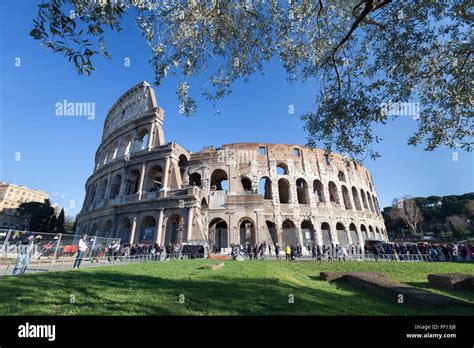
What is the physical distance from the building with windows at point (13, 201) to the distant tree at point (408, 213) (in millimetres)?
84949

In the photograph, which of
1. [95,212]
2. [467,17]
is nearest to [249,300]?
[467,17]

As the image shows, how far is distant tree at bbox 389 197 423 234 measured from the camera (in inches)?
1807

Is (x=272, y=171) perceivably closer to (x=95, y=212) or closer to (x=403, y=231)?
(x=95, y=212)

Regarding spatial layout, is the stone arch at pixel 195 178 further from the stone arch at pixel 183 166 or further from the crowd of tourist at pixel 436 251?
the crowd of tourist at pixel 436 251

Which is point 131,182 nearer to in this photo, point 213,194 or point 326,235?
point 213,194

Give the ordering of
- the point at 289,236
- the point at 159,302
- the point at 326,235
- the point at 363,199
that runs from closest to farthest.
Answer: the point at 159,302 < the point at 289,236 < the point at 326,235 < the point at 363,199

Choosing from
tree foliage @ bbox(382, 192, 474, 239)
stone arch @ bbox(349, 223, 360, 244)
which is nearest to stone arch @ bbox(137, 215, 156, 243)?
stone arch @ bbox(349, 223, 360, 244)

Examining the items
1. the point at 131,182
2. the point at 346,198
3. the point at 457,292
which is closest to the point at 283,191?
the point at 346,198

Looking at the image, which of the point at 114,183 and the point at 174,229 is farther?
the point at 114,183

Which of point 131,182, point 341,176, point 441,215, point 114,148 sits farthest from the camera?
point 441,215

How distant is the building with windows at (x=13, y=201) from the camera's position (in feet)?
189

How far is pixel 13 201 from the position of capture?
69.9 meters

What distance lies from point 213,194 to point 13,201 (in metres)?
78.3
